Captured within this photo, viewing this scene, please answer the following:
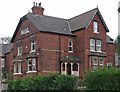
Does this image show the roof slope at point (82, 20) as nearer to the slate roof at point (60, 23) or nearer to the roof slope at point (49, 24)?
the slate roof at point (60, 23)

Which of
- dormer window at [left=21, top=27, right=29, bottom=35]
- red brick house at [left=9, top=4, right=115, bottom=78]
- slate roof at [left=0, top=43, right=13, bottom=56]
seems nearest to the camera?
red brick house at [left=9, top=4, right=115, bottom=78]

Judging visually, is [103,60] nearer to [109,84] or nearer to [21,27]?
[21,27]

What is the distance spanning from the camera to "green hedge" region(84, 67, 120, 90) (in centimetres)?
1441

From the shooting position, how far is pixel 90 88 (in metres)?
15.5

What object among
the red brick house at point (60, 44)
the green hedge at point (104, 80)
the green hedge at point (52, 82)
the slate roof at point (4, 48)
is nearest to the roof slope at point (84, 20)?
the red brick house at point (60, 44)

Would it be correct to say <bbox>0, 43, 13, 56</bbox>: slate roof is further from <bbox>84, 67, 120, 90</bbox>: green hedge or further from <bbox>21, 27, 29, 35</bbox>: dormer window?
<bbox>84, 67, 120, 90</bbox>: green hedge

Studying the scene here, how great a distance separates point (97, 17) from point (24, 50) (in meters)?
13.6

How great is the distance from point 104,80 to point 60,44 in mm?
19633

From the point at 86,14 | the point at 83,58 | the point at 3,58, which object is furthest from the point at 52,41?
the point at 3,58

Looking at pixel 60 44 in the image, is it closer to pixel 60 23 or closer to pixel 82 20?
pixel 60 23

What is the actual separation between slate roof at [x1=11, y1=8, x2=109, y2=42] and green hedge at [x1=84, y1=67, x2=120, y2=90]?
1802 cm

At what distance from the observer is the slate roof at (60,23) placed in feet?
110

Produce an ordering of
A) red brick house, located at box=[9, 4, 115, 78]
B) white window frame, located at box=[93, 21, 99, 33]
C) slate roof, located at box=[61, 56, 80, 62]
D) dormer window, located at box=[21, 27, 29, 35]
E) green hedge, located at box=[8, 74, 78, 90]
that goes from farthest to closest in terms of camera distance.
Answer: dormer window, located at box=[21, 27, 29, 35], white window frame, located at box=[93, 21, 99, 33], slate roof, located at box=[61, 56, 80, 62], red brick house, located at box=[9, 4, 115, 78], green hedge, located at box=[8, 74, 78, 90]

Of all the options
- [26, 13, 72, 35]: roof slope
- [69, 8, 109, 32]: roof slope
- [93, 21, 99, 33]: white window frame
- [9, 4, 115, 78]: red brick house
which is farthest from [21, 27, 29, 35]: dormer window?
[93, 21, 99, 33]: white window frame
